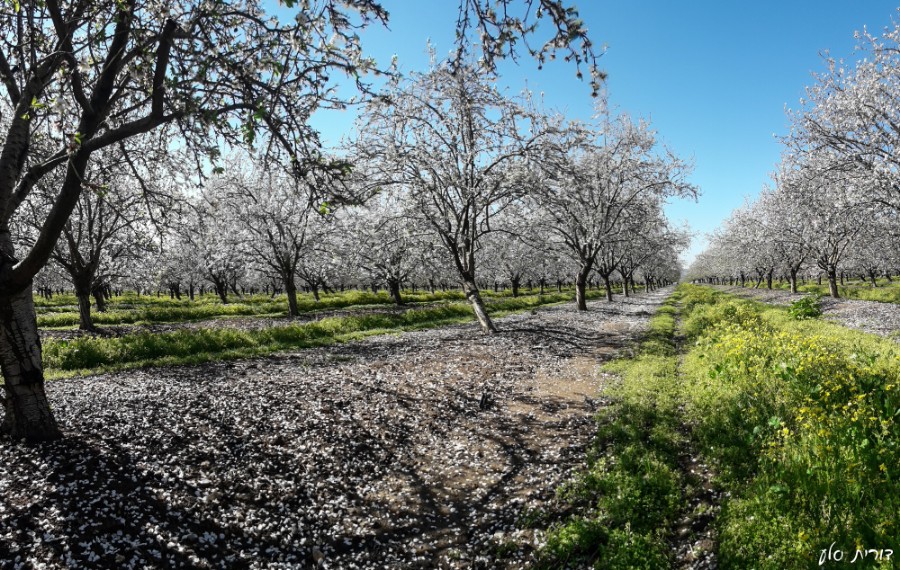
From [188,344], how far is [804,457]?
23.0m

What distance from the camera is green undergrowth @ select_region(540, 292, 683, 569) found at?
6398mm

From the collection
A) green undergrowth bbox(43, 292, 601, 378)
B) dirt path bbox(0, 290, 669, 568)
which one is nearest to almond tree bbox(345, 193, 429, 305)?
green undergrowth bbox(43, 292, 601, 378)

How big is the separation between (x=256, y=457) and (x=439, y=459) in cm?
397

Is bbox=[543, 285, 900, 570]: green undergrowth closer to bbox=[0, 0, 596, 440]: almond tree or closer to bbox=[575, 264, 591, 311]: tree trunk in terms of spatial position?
bbox=[0, 0, 596, 440]: almond tree

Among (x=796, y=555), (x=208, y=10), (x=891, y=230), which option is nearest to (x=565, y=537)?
(x=796, y=555)

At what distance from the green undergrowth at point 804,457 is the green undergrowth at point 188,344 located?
741 inches

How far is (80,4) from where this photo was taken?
868 cm

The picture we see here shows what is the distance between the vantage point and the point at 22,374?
8656 millimetres

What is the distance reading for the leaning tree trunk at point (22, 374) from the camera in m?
8.48

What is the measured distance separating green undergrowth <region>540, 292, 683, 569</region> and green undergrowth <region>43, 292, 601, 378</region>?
1642 cm

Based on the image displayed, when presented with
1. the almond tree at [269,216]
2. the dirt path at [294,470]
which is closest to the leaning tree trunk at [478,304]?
the dirt path at [294,470]

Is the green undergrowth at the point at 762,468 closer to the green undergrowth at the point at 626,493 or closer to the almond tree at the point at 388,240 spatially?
the green undergrowth at the point at 626,493

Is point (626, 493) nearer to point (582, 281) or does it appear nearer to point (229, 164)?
point (229, 164)

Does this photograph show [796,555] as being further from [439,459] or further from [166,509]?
[166,509]
